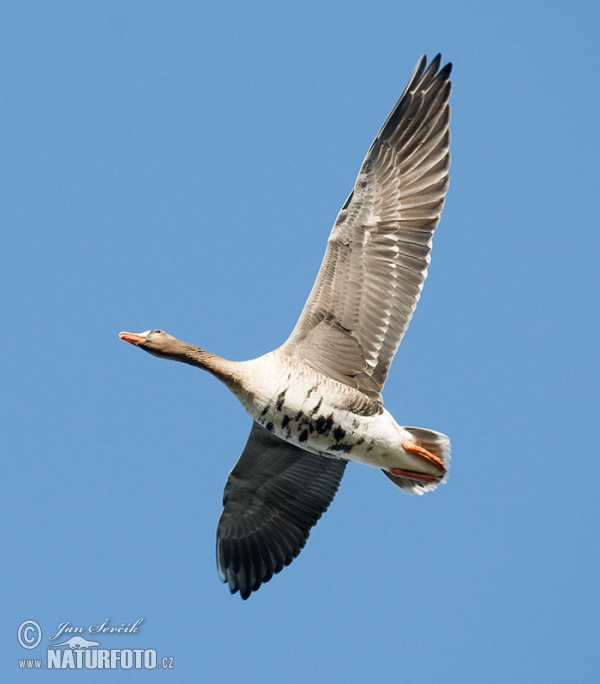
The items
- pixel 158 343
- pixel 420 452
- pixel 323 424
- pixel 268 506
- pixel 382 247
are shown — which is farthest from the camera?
pixel 268 506

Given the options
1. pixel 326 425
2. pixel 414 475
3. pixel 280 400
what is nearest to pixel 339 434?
pixel 326 425

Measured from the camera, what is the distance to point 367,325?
12484 mm

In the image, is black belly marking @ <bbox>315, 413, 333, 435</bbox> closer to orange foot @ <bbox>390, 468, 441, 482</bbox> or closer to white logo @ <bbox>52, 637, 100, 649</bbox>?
orange foot @ <bbox>390, 468, 441, 482</bbox>

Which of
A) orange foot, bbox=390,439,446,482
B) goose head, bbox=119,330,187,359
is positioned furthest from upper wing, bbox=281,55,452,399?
goose head, bbox=119,330,187,359

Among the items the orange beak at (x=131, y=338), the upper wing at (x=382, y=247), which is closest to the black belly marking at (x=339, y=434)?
the upper wing at (x=382, y=247)

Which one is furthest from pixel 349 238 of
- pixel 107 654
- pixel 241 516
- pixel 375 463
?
pixel 107 654

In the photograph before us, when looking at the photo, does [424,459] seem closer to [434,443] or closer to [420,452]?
[420,452]

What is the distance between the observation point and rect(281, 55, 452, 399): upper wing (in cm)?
1222

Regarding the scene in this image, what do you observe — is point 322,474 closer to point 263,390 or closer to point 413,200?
point 263,390

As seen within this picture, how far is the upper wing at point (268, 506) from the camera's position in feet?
45.0

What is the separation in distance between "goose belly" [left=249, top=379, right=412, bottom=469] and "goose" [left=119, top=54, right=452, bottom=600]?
1cm

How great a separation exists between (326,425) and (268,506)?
2309 millimetres

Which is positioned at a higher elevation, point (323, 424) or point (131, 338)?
point (131, 338)

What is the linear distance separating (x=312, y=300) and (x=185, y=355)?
61.2 inches
